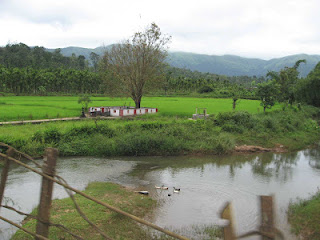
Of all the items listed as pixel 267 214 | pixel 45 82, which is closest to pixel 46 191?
pixel 267 214

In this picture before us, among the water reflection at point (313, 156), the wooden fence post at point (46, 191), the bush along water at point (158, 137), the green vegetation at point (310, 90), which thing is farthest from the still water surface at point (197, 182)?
the green vegetation at point (310, 90)

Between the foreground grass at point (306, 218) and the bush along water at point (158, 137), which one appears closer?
the foreground grass at point (306, 218)

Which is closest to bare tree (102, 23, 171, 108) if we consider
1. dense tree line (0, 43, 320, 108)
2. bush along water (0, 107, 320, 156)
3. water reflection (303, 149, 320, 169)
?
dense tree line (0, 43, 320, 108)

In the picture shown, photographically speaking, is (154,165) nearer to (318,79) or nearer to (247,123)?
(247,123)

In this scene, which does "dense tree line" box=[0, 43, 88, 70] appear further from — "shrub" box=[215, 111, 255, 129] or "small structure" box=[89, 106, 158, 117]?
"shrub" box=[215, 111, 255, 129]

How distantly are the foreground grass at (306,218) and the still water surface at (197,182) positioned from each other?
29 centimetres

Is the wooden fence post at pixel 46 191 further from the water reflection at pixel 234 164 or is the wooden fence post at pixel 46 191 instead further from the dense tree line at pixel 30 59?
the dense tree line at pixel 30 59

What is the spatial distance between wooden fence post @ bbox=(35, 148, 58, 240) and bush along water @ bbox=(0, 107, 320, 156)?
13.6 meters

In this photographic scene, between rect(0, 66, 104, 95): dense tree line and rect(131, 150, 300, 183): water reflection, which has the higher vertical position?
rect(0, 66, 104, 95): dense tree line

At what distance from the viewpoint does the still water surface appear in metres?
9.22

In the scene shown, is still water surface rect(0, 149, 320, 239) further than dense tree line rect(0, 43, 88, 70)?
No

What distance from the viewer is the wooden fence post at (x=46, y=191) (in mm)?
3518

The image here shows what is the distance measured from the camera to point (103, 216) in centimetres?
859

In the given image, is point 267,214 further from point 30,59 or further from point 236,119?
point 30,59
